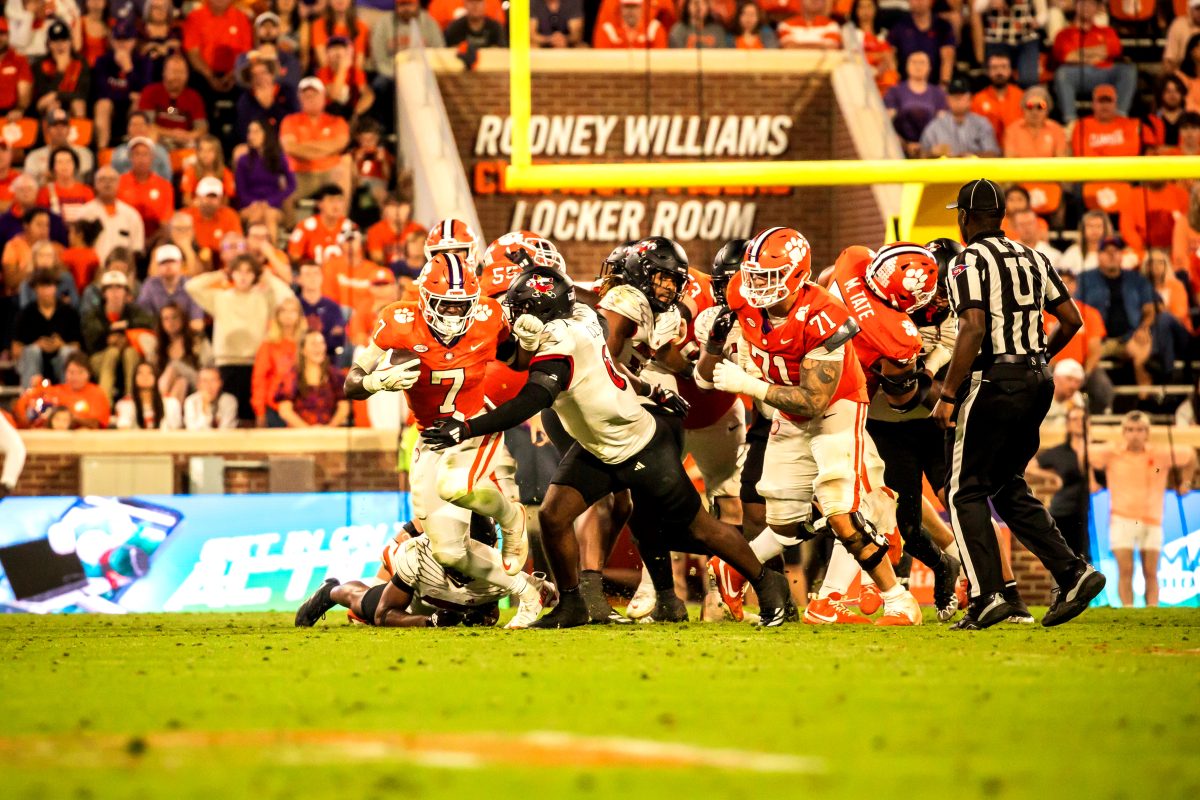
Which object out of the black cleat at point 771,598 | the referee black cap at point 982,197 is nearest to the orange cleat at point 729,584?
the black cleat at point 771,598

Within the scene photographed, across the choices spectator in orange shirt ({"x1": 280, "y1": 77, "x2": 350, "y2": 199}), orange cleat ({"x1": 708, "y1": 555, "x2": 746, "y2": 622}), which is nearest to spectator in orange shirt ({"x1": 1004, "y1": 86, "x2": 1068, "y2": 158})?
spectator in orange shirt ({"x1": 280, "y1": 77, "x2": 350, "y2": 199})

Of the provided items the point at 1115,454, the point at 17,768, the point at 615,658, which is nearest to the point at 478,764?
the point at 17,768

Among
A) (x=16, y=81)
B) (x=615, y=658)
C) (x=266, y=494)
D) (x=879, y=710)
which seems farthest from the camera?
(x=16, y=81)

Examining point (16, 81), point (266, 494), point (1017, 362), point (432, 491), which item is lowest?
point (266, 494)

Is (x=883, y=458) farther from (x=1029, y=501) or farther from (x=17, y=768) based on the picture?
(x=17, y=768)

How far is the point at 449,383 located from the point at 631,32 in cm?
837

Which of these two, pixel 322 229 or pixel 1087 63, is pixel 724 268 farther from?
pixel 1087 63

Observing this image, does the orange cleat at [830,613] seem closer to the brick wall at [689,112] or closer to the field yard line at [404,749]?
the field yard line at [404,749]

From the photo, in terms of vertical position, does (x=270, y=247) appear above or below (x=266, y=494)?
above

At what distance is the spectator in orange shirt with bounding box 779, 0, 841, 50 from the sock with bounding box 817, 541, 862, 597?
8.39 metres

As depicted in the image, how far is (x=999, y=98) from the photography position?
16.7m

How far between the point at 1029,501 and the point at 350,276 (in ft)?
22.7

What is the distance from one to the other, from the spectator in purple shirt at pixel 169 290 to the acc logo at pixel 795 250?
20.4 ft

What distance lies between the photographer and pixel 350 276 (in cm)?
1402
